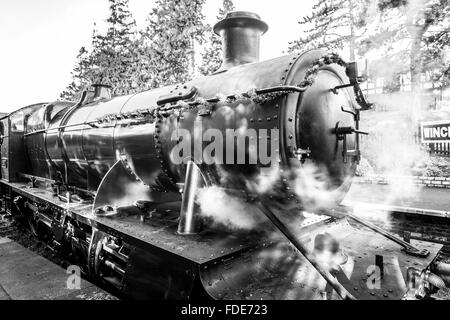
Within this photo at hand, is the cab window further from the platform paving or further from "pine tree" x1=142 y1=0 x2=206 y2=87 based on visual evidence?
"pine tree" x1=142 y1=0 x2=206 y2=87

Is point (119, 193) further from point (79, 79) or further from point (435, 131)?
point (79, 79)

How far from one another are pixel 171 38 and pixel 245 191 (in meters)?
19.0

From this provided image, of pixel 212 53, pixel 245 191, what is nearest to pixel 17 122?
pixel 245 191

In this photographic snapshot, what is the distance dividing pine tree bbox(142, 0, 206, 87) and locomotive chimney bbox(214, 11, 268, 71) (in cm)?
1579

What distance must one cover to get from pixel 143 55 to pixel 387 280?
1977 cm

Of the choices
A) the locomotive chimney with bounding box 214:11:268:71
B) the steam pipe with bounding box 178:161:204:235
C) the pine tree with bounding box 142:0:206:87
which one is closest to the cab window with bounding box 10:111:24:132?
the locomotive chimney with bounding box 214:11:268:71

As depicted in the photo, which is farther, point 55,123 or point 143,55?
point 143,55

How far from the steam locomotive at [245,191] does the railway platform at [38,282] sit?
0.34 metres

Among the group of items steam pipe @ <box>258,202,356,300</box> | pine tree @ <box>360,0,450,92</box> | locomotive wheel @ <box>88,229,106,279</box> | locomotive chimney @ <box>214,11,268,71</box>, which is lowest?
locomotive wheel @ <box>88,229,106,279</box>

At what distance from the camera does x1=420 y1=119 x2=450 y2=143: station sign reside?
11685 mm
